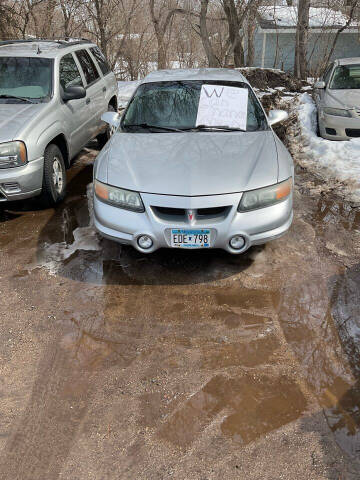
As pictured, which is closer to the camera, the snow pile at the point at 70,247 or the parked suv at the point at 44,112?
the snow pile at the point at 70,247

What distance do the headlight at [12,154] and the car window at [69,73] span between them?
1.53m

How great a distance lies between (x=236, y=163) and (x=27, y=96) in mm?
3167

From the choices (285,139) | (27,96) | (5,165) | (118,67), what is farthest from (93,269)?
(118,67)

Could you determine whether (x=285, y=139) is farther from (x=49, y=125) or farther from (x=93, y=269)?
(x=93, y=269)

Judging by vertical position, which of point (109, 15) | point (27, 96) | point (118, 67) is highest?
point (109, 15)

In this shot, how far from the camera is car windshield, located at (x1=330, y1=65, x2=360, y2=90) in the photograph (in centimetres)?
795

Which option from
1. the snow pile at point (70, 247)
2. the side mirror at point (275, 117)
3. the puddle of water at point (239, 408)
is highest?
the side mirror at point (275, 117)

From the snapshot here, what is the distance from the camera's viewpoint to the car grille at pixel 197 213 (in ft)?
11.3

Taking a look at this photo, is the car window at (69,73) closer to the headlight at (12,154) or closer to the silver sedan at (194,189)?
the headlight at (12,154)

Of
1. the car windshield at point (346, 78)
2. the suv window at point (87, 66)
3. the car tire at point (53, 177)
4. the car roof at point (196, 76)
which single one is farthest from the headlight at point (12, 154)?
the car windshield at point (346, 78)

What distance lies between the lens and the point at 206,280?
3.75 metres

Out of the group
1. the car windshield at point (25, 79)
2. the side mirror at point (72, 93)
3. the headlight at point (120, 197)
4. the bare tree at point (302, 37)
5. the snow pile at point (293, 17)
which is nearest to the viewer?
the headlight at point (120, 197)

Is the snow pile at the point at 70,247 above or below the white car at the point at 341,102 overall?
below

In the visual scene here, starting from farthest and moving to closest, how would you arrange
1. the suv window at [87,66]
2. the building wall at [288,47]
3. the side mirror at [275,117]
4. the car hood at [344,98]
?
1. the building wall at [288,47]
2. the car hood at [344,98]
3. the suv window at [87,66]
4. the side mirror at [275,117]
